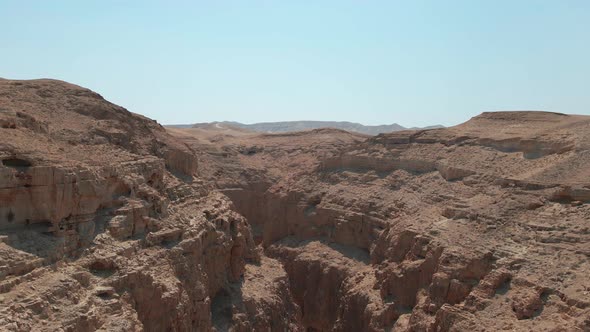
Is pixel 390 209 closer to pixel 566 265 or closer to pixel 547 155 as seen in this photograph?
pixel 547 155

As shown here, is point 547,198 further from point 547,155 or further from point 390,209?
point 390,209

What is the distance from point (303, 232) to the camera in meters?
40.7

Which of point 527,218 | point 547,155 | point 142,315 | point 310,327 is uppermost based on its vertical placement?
point 547,155

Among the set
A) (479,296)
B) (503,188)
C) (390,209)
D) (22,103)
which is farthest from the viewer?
(390,209)

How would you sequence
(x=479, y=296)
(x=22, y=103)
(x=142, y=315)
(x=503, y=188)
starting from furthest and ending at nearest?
1. (x=503, y=188)
2. (x=22, y=103)
3. (x=479, y=296)
4. (x=142, y=315)

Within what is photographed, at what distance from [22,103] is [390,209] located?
20710 millimetres

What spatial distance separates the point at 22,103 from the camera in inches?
1008

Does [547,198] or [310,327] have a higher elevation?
[547,198]

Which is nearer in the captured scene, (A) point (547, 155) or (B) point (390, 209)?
(A) point (547, 155)

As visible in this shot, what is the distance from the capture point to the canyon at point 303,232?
18.9m

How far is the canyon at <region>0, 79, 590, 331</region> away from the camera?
62.0 feet

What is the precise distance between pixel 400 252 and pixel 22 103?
63.5 feet

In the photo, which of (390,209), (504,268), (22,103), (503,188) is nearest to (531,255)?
(504,268)

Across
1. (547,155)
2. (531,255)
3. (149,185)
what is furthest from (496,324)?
(149,185)
